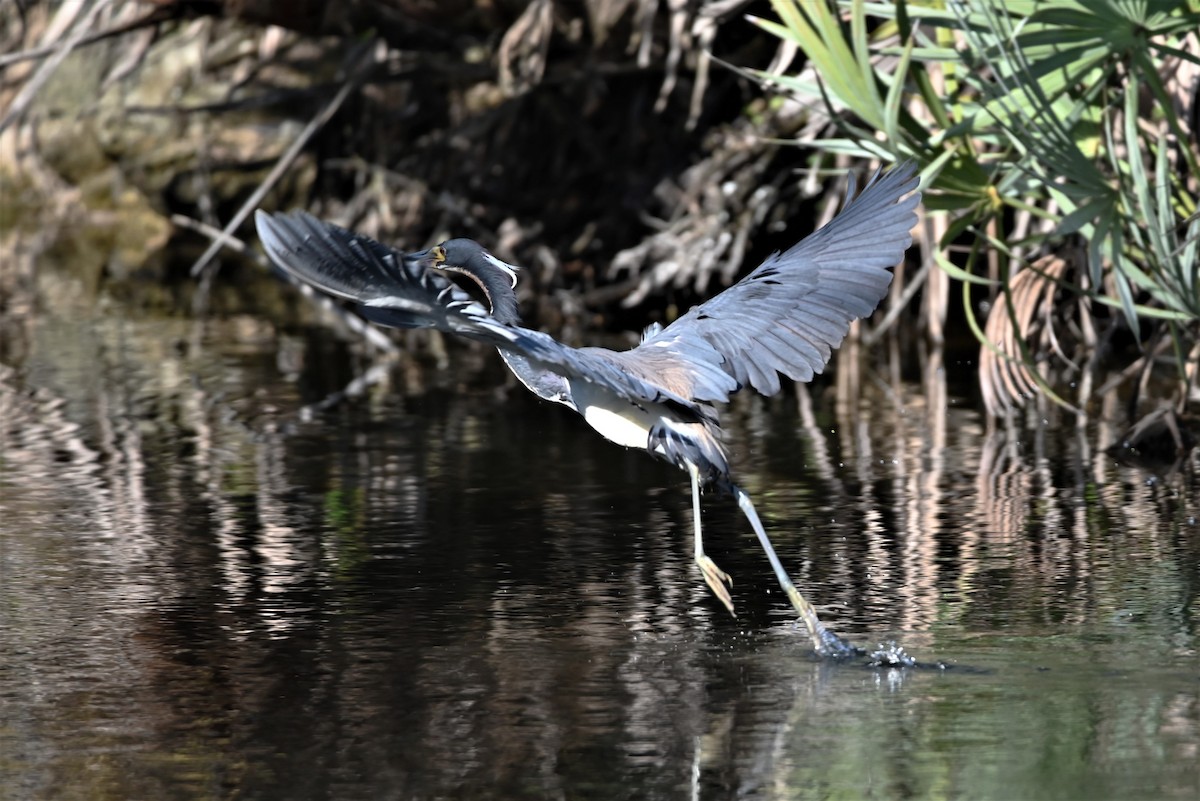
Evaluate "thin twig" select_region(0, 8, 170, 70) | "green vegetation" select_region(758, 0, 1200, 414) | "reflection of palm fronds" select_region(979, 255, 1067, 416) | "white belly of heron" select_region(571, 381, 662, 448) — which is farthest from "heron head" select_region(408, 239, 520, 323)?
"thin twig" select_region(0, 8, 170, 70)

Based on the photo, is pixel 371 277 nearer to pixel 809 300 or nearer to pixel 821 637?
pixel 821 637

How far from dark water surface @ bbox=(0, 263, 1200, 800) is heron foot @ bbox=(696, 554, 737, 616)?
0.12 metres

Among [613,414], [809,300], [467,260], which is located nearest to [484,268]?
[467,260]

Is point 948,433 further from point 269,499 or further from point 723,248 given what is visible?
point 723,248

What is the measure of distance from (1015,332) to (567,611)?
2.54 metres

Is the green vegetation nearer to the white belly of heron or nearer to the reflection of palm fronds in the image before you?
the reflection of palm fronds

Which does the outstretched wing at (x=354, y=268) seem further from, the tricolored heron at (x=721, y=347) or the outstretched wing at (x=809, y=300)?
the outstretched wing at (x=809, y=300)

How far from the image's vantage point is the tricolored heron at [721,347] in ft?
15.5

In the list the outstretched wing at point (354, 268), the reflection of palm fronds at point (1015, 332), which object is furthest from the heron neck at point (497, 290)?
the reflection of palm fronds at point (1015, 332)

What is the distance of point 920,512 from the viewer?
21.2 feet

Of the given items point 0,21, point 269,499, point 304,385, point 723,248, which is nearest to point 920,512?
point 269,499

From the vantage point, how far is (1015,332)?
277 inches

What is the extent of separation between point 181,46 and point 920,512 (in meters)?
12.9

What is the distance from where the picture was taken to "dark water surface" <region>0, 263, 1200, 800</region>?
3.92 meters
